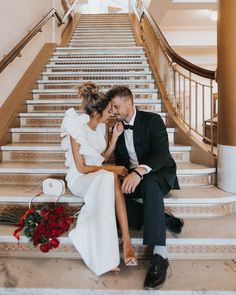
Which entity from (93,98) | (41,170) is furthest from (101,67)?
(93,98)

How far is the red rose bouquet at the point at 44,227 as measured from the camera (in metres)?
1.89

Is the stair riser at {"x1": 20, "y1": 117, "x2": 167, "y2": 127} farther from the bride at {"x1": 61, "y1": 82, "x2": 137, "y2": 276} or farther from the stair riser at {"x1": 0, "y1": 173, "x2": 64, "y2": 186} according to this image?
the bride at {"x1": 61, "y1": 82, "x2": 137, "y2": 276}

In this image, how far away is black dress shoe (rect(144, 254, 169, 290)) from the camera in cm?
163

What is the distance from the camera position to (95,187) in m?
1.87

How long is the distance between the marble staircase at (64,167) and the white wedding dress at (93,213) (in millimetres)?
160

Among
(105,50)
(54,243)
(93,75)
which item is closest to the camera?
(54,243)

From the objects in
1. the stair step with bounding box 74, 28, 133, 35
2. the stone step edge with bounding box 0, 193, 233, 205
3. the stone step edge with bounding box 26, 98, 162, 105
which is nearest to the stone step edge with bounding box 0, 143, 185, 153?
the stone step edge with bounding box 0, 193, 233, 205

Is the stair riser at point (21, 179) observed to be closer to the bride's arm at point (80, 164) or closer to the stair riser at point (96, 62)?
the bride's arm at point (80, 164)

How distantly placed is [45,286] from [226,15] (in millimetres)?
2380

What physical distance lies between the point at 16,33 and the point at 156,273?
3.22 meters

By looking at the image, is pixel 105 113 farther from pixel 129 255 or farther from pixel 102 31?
pixel 102 31

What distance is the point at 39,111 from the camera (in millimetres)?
3717

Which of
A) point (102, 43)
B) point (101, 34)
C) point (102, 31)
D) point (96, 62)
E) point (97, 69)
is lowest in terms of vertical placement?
point (97, 69)

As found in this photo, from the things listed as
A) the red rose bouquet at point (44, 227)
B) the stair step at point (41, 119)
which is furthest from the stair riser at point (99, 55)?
the red rose bouquet at point (44, 227)
